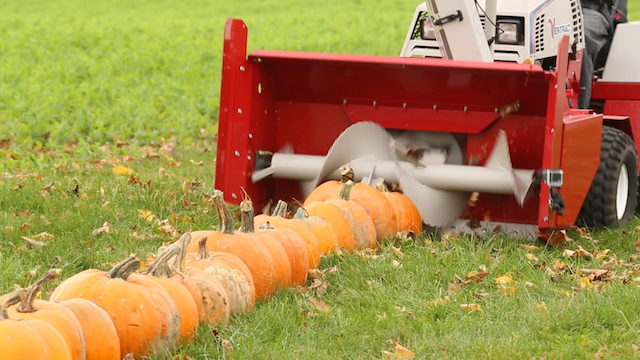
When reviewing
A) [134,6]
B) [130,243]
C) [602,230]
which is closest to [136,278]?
[130,243]

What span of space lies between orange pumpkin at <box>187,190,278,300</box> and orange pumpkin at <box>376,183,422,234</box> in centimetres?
159

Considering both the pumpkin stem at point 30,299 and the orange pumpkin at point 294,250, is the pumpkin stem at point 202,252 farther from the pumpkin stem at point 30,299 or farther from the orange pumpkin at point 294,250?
the pumpkin stem at point 30,299

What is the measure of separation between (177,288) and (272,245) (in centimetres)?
86

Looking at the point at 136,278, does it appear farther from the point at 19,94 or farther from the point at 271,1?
the point at 271,1

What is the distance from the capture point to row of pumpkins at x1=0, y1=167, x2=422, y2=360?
117 inches

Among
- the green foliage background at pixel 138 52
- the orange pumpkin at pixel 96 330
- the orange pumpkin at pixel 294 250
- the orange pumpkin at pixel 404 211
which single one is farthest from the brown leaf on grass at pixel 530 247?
the green foliage background at pixel 138 52

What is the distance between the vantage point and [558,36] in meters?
6.70

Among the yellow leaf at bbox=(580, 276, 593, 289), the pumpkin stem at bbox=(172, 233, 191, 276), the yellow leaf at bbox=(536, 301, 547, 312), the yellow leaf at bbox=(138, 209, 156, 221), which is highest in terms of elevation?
the pumpkin stem at bbox=(172, 233, 191, 276)

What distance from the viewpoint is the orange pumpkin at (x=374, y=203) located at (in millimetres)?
5473

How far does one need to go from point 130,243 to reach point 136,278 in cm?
187

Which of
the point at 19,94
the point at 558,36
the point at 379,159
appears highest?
the point at 558,36

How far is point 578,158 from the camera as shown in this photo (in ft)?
18.6

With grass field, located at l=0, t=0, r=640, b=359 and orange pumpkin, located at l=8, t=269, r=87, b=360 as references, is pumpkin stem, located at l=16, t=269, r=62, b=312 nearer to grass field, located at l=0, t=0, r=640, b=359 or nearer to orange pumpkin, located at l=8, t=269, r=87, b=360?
orange pumpkin, located at l=8, t=269, r=87, b=360

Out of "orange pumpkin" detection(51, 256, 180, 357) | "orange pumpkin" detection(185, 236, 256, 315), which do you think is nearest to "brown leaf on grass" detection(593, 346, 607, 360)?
"orange pumpkin" detection(185, 236, 256, 315)
